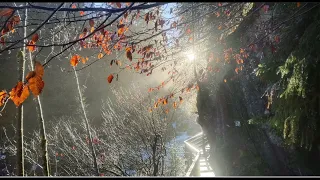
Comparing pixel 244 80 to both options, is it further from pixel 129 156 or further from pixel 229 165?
pixel 129 156

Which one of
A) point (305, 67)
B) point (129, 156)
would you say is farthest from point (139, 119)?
point (305, 67)

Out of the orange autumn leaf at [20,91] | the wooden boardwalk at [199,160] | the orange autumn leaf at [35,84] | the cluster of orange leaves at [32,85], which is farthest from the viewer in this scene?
the wooden boardwalk at [199,160]

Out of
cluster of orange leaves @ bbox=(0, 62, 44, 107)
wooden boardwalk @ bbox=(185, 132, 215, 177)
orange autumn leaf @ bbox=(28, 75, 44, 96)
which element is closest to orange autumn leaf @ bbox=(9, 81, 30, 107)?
cluster of orange leaves @ bbox=(0, 62, 44, 107)

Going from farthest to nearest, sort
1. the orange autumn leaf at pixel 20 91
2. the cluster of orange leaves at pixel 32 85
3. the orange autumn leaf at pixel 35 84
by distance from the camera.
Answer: the orange autumn leaf at pixel 20 91, the orange autumn leaf at pixel 35 84, the cluster of orange leaves at pixel 32 85

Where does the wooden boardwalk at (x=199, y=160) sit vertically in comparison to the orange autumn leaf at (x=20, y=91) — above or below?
below

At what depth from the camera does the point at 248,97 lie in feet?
31.8

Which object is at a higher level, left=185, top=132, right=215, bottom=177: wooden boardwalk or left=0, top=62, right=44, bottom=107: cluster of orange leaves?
left=0, top=62, right=44, bottom=107: cluster of orange leaves

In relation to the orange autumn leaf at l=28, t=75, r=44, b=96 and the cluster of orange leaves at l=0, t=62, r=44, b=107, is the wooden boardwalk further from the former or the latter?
the orange autumn leaf at l=28, t=75, r=44, b=96

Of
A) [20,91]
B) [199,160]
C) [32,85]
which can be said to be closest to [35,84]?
[32,85]

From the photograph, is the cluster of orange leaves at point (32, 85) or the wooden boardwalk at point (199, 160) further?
the wooden boardwalk at point (199, 160)

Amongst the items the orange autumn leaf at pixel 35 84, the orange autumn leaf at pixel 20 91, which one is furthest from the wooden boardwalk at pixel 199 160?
the orange autumn leaf at pixel 35 84

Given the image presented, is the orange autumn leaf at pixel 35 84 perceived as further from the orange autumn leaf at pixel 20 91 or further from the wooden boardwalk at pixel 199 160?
the wooden boardwalk at pixel 199 160

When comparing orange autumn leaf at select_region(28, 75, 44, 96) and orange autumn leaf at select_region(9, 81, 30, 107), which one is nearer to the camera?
orange autumn leaf at select_region(28, 75, 44, 96)

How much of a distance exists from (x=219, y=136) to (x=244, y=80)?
3.72 metres
